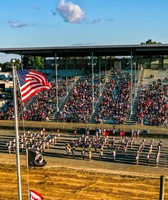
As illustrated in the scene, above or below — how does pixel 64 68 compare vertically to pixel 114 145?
above

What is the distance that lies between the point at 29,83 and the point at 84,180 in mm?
10401

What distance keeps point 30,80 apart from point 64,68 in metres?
48.9

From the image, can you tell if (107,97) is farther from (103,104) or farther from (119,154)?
(119,154)

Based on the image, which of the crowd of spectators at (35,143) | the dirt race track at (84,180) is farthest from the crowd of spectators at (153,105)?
the dirt race track at (84,180)

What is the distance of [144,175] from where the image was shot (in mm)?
22656

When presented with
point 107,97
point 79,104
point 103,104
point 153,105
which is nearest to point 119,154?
point 153,105

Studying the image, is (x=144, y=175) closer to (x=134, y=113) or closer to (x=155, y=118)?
(x=155, y=118)

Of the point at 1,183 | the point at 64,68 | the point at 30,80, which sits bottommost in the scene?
the point at 1,183

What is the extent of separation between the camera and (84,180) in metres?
21.7

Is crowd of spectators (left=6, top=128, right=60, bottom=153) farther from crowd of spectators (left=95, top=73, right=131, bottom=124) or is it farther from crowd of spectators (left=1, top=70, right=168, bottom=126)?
crowd of spectators (left=95, top=73, right=131, bottom=124)

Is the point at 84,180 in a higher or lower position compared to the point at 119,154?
lower

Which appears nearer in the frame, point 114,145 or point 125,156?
point 125,156

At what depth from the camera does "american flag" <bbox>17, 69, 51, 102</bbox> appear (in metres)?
13.1

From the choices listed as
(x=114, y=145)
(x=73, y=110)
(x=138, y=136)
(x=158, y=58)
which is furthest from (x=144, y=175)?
(x=158, y=58)
